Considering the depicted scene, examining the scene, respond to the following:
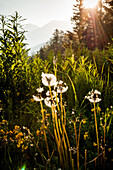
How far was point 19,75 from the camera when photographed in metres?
2.80

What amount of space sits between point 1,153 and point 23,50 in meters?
1.96

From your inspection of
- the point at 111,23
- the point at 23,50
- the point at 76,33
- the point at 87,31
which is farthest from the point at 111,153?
the point at 87,31

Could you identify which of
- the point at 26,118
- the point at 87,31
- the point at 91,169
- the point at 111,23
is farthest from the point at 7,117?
the point at 87,31

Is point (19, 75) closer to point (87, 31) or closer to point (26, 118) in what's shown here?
point (26, 118)

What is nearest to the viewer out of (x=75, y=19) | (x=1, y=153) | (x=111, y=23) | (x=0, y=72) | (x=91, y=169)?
(x=91, y=169)

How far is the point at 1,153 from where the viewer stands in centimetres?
176

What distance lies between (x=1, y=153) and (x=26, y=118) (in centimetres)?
75

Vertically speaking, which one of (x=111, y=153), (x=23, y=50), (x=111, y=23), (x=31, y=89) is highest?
(x=111, y=23)

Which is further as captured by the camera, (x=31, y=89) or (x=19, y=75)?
(x=31, y=89)


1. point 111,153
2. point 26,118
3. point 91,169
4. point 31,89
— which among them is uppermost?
point 31,89

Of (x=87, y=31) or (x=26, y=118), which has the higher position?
(x=87, y=31)

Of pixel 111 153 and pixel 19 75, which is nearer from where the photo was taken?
pixel 111 153

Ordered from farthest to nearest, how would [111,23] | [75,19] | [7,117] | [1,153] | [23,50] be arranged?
[75,19], [111,23], [23,50], [7,117], [1,153]

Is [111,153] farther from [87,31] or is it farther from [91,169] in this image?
[87,31]
